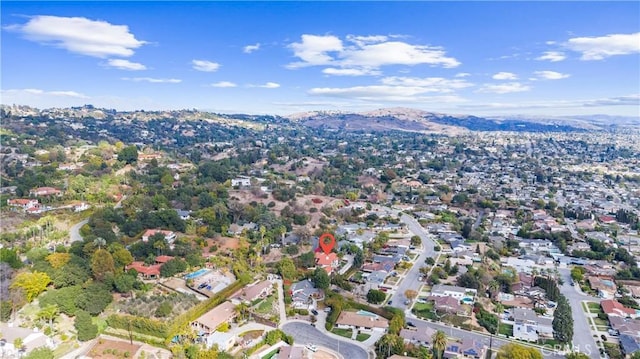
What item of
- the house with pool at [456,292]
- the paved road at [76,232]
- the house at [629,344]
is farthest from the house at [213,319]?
the house at [629,344]

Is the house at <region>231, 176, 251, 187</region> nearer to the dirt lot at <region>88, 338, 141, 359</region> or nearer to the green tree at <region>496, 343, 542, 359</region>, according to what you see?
the dirt lot at <region>88, 338, 141, 359</region>

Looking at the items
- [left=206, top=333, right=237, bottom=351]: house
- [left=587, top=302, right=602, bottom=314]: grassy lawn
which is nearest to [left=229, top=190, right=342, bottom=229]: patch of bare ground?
[left=206, top=333, right=237, bottom=351]: house

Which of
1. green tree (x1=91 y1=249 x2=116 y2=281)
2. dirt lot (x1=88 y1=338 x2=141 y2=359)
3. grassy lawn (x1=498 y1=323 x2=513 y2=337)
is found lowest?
grassy lawn (x1=498 y1=323 x2=513 y2=337)

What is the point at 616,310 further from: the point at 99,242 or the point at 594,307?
the point at 99,242

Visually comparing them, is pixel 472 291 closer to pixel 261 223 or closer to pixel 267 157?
pixel 261 223

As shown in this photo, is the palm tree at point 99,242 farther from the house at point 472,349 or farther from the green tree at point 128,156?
the green tree at point 128,156
